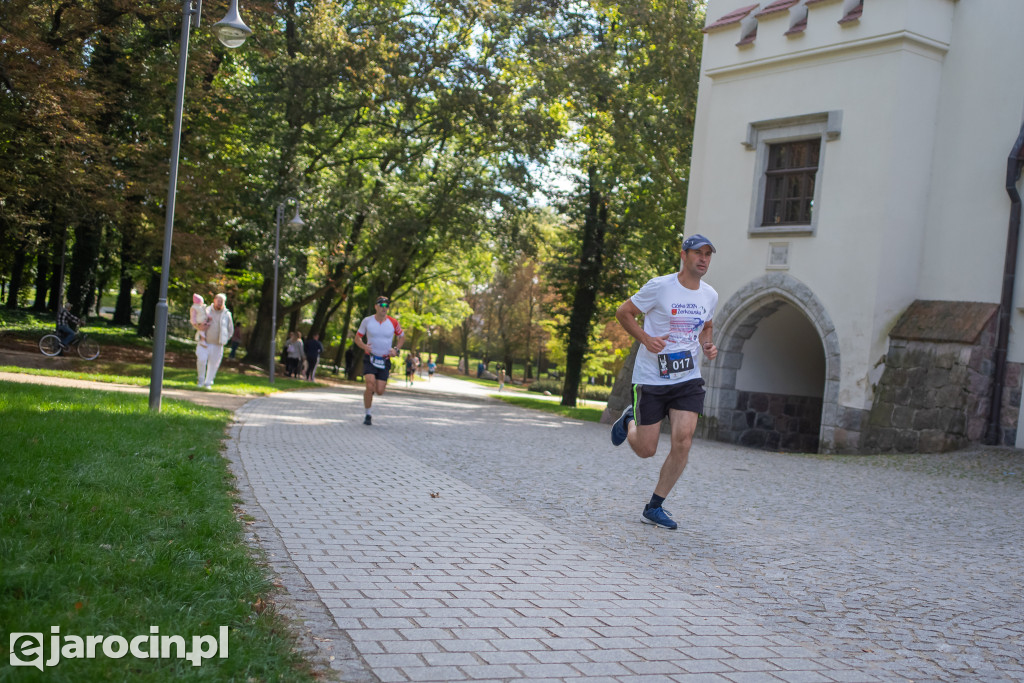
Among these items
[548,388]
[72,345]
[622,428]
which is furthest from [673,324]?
[548,388]

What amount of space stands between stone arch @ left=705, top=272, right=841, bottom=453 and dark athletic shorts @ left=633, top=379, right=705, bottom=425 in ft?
31.5

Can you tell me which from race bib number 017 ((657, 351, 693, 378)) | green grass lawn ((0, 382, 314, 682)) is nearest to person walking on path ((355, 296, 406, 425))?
green grass lawn ((0, 382, 314, 682))

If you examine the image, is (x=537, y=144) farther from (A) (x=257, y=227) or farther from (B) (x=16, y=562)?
(B) (x=16, y=562)

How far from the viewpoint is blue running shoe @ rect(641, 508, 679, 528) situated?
22.5 feet

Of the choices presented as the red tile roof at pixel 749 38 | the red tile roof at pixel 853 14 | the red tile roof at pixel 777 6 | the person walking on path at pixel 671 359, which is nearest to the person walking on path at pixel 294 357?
the red tile roof at pixel 749 38

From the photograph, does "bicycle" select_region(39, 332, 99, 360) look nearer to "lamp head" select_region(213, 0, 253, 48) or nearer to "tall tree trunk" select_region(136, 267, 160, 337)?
"tall tree trunk" select_region(136, 267, 160, 337)

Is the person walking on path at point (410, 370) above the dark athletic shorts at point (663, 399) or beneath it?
beneath

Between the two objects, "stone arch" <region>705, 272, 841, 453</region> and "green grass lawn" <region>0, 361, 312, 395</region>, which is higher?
"stone arch" <region>705, 272, 841, 453</region>

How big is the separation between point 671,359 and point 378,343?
703cm

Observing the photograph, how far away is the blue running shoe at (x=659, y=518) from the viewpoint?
6863 millimetres

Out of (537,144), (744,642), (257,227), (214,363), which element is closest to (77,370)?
(214,363)

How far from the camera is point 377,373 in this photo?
13359mm

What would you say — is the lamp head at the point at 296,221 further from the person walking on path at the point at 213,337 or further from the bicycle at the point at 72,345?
the person walking on path at the point at 213,337

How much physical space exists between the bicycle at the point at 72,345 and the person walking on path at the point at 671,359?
19.1 m
